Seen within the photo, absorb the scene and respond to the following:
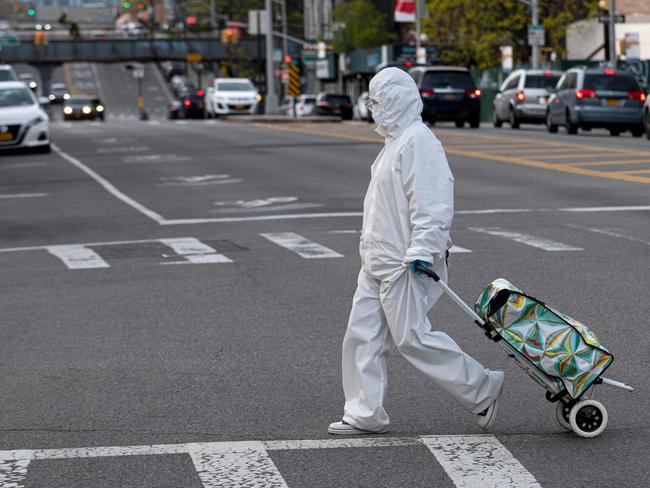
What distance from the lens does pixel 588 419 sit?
6684 mm

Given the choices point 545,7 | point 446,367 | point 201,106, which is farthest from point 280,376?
point 201,106

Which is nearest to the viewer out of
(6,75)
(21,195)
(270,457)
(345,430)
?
(270,457)

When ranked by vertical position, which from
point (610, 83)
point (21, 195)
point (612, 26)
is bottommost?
point (21, 195)

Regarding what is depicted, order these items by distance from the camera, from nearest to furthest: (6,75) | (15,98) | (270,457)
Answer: (270,457) < (15,98) < (6,75)

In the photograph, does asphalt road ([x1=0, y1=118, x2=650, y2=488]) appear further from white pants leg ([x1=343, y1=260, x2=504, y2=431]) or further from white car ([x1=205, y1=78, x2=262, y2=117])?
white car ([x1=205, y1=78, x2=262, y2=117])

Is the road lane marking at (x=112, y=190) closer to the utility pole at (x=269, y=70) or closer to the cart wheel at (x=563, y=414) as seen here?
the cart wheel at (x=563, y=414)

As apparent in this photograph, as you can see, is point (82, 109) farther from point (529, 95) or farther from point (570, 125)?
point (570, 125)

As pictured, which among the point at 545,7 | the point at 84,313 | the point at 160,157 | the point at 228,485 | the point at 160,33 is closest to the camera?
the point at 228,485

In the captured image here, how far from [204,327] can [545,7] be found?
5995 cm

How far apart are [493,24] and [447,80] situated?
72.2 feet

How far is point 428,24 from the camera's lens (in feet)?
238

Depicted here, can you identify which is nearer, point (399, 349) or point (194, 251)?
point (399, 349)

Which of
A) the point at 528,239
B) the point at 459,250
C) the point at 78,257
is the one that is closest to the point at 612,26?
the point at 528,239

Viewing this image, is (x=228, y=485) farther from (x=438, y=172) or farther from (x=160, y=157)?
(x=160, y=157)
